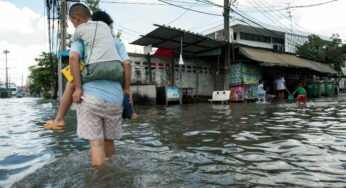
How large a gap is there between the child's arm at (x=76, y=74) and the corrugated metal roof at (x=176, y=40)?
8.14m

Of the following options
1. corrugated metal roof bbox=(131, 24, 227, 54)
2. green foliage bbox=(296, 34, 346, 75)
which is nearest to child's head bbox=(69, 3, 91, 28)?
corrugated metal roof bbox=(131, 24, 227, 54)

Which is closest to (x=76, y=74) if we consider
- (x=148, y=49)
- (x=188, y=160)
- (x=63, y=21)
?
(x=188, y=160)

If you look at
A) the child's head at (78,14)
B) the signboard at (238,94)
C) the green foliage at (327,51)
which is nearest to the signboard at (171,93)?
the signboard at (238,94)

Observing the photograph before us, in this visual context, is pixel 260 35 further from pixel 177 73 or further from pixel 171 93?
pixel 171 93

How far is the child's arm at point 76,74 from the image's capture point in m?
1.90

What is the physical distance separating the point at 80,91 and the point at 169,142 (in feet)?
6.21

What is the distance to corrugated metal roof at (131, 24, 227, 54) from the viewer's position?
10.7m

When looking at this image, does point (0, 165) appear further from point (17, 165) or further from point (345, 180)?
point (345, 180)

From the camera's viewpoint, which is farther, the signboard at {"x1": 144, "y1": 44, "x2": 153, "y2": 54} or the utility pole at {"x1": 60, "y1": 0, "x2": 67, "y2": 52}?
the utility pole at {"x1": 60, "y1": 0, "x2": 67, "y2": 52}

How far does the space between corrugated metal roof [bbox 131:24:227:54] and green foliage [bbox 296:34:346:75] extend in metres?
16.2

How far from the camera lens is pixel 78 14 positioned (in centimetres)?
210

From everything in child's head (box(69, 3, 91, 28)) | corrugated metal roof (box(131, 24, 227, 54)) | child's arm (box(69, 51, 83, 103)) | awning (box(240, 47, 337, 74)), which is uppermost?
corrugated metal roof (box(131, 24, 227, 54))

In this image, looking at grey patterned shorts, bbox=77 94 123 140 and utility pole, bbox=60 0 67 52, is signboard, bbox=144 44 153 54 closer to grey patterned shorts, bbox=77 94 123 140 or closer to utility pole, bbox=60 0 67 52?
utility pole, bbox=60 0 67 52

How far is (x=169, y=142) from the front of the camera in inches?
137
